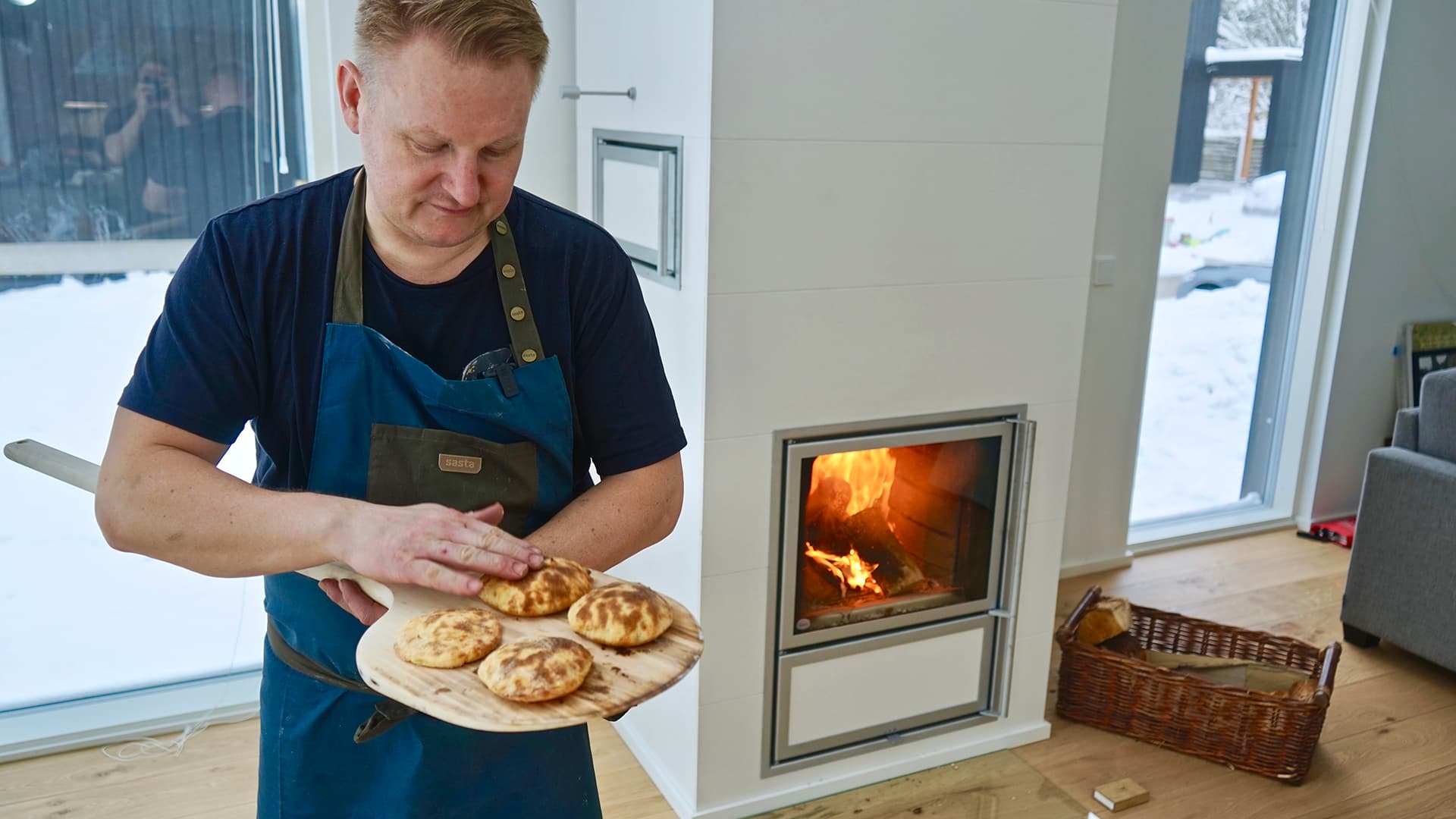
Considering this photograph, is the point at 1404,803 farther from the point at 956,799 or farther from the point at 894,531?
the point at 894,531

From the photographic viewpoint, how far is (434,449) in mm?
1272

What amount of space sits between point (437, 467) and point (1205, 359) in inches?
135

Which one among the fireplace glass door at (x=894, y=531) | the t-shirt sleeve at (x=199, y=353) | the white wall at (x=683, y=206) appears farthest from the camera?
the fireplace glass door at (x=894, y=531)

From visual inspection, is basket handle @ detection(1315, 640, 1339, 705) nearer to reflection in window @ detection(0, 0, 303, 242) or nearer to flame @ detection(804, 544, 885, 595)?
flame @ detection(804, 544, 885, 595)

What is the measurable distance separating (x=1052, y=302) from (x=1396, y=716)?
1.49 metres

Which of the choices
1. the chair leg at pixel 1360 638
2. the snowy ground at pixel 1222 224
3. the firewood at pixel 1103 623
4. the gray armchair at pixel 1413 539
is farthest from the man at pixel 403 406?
the snowy ground at pixel 1222 224

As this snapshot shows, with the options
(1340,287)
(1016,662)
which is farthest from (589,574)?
(1340,287)

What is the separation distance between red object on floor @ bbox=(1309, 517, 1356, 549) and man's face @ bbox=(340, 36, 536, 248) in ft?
12.9

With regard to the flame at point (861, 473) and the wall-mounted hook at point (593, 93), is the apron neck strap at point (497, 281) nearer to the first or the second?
the wall-mounted hook at point (593, 93)

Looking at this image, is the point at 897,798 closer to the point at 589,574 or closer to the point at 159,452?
the point at 589,574

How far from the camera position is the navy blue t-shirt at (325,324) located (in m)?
1.16

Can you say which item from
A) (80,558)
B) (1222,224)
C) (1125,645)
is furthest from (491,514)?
(1222,224)

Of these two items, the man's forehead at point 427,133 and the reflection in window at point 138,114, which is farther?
the reflection in window at point 138,114

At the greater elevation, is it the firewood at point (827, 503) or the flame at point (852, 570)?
the firewood at point (827, 503)
